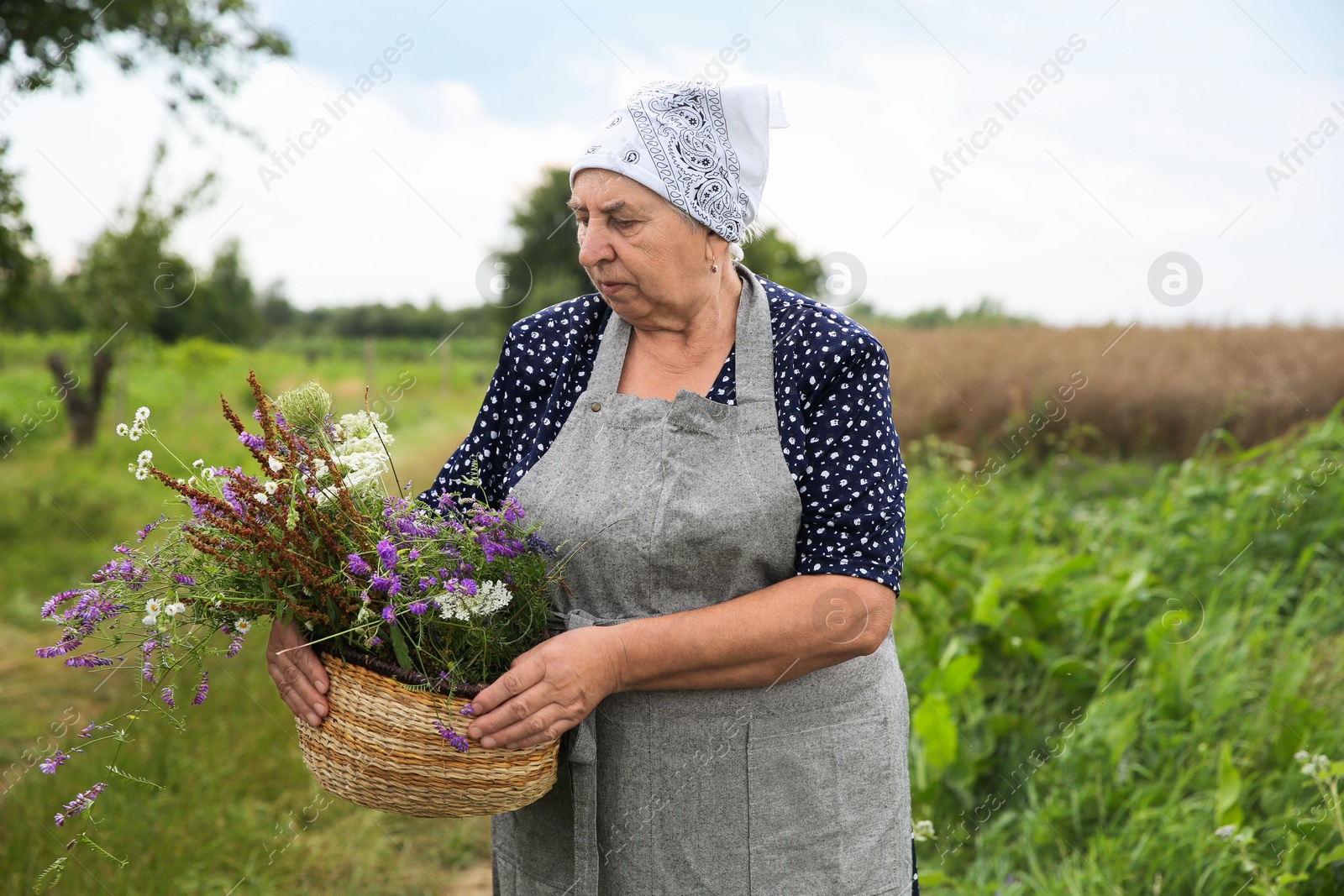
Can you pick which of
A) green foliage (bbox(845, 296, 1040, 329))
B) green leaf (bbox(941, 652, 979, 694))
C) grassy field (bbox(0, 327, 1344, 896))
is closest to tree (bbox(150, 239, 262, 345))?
green foliage (bbox(845, 296, 1040, 329))

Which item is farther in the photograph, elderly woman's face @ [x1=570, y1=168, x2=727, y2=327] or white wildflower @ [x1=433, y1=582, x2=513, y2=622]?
elderly woman's face @ [x1=570, y1=168, x2=727, y2=327]

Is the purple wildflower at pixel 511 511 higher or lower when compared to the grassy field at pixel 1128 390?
lower

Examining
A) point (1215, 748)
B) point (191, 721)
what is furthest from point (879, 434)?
point (191, 721)

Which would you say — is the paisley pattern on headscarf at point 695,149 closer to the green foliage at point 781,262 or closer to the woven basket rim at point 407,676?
the woven basket rim at point 407,676

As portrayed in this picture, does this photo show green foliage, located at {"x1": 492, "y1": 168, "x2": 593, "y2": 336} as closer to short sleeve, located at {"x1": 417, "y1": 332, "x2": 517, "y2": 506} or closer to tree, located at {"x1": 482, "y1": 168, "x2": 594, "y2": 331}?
tree, located at {"x1": 482, "y1": 168, "x2": 594, "y2": 331}

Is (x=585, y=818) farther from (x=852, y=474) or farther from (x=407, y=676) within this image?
(x=852, y=474)

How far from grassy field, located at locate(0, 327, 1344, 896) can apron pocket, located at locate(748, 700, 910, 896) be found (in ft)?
4.42

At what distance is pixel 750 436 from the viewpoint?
5.76 feet

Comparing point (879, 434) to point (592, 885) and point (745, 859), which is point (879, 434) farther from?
point (592, 885)

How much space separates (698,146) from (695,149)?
0.01 metres

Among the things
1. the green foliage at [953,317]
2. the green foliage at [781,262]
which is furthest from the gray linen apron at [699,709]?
the green foliage at [953,317]

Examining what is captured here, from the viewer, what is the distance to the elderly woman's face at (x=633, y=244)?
172 centimetres

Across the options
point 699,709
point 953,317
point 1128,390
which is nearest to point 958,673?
point 699,709

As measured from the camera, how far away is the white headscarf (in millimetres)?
1710
